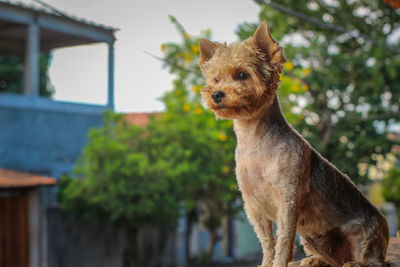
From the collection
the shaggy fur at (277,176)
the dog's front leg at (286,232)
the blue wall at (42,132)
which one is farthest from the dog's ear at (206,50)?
the blue wall at (42,132)

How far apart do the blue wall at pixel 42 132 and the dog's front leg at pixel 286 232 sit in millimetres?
9038

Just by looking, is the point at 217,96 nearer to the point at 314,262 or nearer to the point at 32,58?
the point at 314,262

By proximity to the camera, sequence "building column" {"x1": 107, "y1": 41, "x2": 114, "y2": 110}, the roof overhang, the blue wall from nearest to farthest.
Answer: the roof overhang
the blue wall
"building column" {"x1": 107, "y1": 41, "x2": 114, "y2": 110}

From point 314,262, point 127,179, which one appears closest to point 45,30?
point 127,179

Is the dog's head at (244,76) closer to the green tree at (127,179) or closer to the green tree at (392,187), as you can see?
the green tree at (127,179)

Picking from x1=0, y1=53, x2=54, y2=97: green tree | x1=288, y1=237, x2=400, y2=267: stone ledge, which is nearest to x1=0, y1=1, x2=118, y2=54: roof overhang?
x1=0, y1=53, x2=54, y2=97: green tree

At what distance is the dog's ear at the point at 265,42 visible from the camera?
159 cm

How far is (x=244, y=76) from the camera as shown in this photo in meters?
1.56

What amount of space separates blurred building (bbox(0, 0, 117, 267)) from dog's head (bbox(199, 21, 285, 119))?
23.1ft

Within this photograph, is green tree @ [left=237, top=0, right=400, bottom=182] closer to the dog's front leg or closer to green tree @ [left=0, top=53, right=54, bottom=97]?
the dog's front leg

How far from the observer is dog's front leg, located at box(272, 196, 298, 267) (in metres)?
1.59

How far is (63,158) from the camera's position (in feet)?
34.9

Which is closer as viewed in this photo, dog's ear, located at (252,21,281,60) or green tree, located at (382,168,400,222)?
dog's ear, located at (252,21,281,60)

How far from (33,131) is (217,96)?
930 cm
